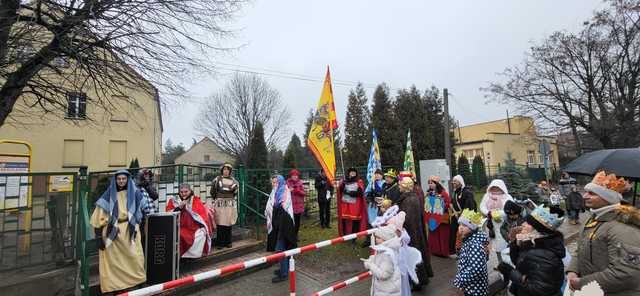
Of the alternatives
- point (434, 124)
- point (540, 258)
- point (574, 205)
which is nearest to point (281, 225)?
point (540, 258)

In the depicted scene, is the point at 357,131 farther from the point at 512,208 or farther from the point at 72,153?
the point at 512,208

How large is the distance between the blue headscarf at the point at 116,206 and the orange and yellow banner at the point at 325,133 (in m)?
3.10

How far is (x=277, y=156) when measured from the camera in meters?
34.7

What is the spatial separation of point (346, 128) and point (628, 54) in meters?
21.2

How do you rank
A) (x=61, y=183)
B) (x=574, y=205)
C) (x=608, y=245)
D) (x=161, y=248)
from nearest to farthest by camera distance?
1. (x=608, y=245)
2. (x=61, y=183)
3. (x=161, y=248)
4. (x=574, y=205)

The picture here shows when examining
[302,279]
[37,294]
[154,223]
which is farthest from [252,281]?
[37,294]

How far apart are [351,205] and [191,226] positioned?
3.36 meters

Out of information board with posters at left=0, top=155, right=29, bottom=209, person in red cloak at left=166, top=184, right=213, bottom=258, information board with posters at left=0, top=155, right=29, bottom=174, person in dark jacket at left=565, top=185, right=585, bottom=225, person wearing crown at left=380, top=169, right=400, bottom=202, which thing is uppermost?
information board with posters at left=0, top=155, right=29, bottom=174

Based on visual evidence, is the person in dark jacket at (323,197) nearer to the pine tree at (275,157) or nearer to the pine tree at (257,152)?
the pine tree at (257,152)

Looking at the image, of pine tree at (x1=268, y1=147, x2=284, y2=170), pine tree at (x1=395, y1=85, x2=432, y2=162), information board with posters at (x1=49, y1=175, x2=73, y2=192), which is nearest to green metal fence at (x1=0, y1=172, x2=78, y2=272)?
information board with posters at (x1=49, y1=175, x2=73, y2=192)

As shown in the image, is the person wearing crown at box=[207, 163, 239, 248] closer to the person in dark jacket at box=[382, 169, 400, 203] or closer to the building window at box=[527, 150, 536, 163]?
the person in dark jacket at box=[382, 169, 400, 203]

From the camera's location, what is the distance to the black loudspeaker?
446 cm

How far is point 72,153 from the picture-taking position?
20156mm

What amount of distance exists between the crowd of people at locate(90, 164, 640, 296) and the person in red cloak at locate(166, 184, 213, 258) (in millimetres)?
16
